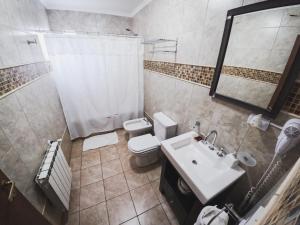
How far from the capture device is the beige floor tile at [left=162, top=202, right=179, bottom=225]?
1317 mm

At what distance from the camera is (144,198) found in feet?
4.97

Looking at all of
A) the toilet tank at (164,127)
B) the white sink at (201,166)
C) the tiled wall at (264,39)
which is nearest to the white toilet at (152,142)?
the toilet tank at (164,127)

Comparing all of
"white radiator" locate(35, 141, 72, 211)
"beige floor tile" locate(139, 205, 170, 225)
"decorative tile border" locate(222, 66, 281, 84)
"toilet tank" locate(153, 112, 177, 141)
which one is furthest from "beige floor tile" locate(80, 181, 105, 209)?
"decorative tile border" locate(222, 66, 281, 84)

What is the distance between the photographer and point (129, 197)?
1520 millimetres

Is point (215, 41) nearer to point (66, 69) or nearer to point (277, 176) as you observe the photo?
point (277, 176)

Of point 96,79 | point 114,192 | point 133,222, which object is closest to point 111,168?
point 114,192

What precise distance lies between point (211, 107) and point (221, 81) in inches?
9.7

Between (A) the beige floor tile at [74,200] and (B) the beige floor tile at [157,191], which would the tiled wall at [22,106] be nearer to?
(A) the beige floor tile at [74,200]

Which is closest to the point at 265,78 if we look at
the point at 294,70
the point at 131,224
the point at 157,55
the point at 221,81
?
the point at 294,70

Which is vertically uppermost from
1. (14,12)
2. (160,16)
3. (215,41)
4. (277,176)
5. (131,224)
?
(160,16)

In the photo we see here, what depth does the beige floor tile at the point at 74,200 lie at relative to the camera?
1396 mm

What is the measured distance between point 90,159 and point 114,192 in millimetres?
719

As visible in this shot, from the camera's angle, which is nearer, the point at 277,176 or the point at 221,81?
the point at 277,176

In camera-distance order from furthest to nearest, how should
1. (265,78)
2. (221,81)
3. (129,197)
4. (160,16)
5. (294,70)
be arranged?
(160,16) < (129,197) < (221,81) < (265,78) < (294,70)
